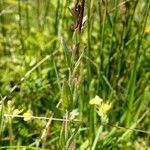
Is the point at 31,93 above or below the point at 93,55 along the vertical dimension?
below

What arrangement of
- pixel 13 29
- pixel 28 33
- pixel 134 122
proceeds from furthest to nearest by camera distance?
pixel 13 29, pixel 28 33, pixel 134 122

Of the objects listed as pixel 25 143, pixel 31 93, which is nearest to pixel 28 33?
pixel 31 93

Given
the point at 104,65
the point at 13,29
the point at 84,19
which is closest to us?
the point at 84,19

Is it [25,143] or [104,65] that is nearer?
[25,143]

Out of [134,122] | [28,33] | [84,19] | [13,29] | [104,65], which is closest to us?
[84,19]

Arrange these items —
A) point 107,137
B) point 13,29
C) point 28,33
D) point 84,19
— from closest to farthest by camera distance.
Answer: point 84,19 < point 107,137 < point 28,33 < point 13,29

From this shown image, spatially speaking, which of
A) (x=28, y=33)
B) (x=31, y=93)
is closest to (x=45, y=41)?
(x=28, y=33)

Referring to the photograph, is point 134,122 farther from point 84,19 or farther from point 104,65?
point 84,19

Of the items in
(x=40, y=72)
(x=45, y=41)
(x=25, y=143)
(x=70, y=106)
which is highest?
(x=45, y=41)

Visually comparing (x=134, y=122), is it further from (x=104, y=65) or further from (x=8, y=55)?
(x=8, y=55)
